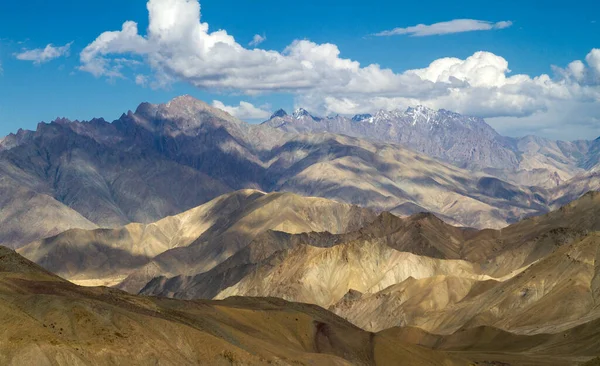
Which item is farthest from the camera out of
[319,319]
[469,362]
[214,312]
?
[319,319]

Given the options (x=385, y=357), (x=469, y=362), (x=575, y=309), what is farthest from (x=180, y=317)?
(x=575, y=309)

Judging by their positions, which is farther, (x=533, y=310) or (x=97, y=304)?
(x=533, y=310)

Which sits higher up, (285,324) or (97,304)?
(97,304)

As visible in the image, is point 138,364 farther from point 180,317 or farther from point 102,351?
point 180,317

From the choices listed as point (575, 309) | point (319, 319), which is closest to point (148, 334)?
point (319, 319)

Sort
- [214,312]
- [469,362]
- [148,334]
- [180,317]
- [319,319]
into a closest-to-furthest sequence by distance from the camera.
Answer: [148,334]
[180,317]
[214,312]
[469,362]
[319,319]

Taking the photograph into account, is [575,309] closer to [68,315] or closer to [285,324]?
[285,324]
